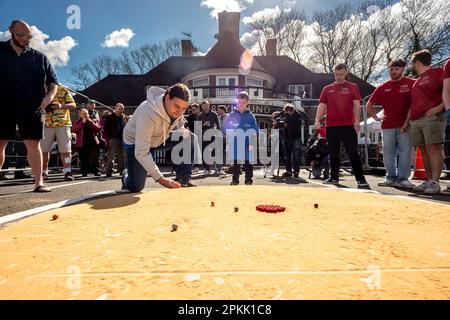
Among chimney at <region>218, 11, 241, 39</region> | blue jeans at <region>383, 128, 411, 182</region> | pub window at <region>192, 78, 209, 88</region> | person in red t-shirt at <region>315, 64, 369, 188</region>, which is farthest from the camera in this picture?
chimney at <region>218, 11, 241, 39</region>

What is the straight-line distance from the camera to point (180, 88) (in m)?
Result: 3.41

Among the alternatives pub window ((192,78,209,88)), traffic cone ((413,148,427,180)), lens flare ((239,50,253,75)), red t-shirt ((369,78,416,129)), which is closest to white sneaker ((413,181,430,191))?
red t-shirt ((369,78,416,129))

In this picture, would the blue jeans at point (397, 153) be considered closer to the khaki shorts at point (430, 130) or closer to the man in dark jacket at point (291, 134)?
the khaki shorts at point (430, 130)

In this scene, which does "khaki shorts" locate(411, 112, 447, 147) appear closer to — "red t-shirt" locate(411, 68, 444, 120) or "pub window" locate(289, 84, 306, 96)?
"red t-shirt" locate(411, 68, 444, 120)

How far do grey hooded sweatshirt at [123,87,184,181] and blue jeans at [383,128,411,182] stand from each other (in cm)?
369

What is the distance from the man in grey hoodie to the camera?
10.8 feet

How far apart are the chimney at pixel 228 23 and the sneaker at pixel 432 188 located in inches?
1178

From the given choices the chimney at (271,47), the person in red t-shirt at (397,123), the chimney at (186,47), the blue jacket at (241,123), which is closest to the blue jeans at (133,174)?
the blue jacket at (241,123)

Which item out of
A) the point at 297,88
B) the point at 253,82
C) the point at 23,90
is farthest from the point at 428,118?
the point at 297,88

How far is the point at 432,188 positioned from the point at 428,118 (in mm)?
1029

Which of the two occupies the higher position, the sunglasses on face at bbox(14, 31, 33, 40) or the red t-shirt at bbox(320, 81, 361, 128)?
the sunglasses on face at bbox(14, 31, 33, 40)

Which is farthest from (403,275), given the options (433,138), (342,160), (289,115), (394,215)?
(342,160)

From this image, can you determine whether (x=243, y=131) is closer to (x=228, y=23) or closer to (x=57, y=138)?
(x=57, y=138)

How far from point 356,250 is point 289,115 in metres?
6.89
